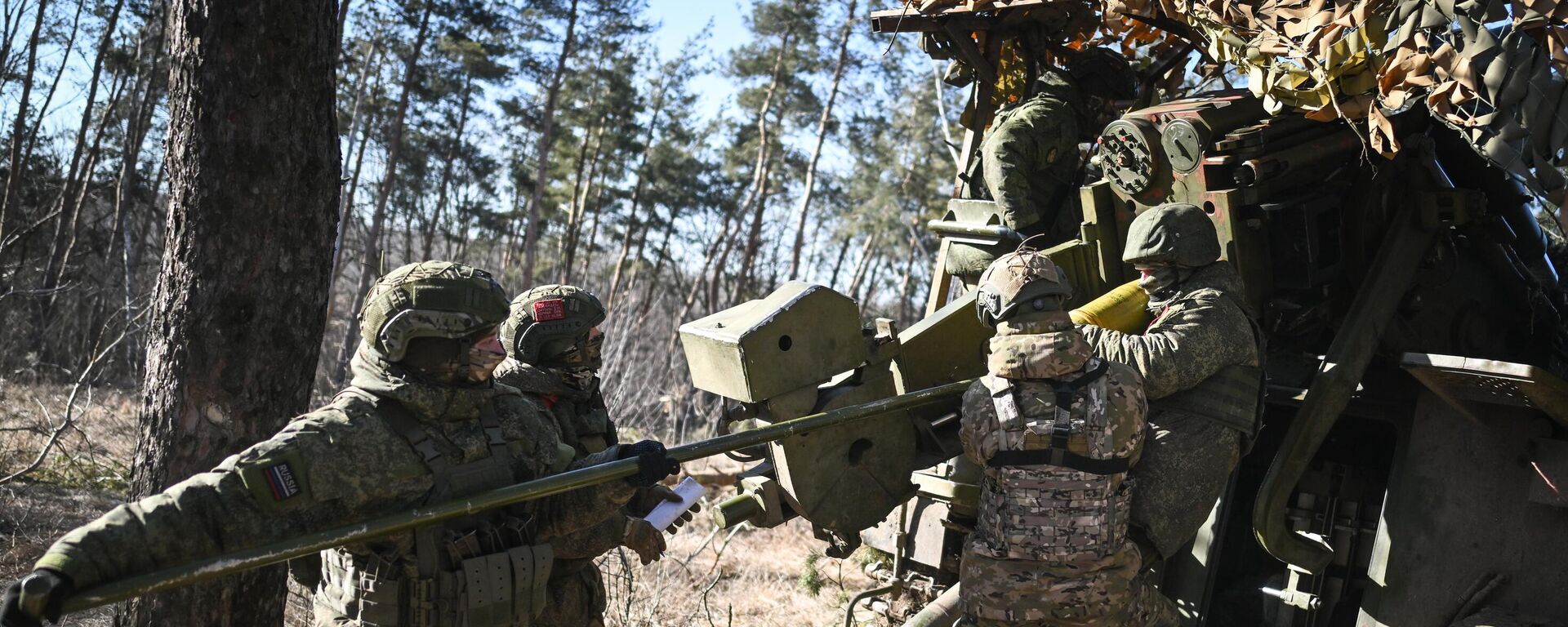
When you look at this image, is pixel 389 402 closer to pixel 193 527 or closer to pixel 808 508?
pixel 193 527

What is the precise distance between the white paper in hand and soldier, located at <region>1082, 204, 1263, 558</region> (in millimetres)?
1875

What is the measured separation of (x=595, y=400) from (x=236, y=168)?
5.29 feet

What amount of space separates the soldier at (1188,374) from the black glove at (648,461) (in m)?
2.03

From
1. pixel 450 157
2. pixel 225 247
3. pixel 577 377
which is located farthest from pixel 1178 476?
pixel 450 157

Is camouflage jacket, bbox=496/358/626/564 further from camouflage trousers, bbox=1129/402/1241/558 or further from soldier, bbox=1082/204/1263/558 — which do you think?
camouflage trousers, bbox=1129/402/1241/558

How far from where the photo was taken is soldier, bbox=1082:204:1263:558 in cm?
487

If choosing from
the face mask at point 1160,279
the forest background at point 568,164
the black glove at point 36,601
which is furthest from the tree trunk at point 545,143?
the black glove at point 36,601

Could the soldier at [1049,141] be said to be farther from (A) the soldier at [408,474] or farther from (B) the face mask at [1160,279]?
(A) the soldier at [408,474]

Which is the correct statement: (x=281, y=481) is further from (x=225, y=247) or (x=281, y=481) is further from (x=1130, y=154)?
(x=1130, y=154)

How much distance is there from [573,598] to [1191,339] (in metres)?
2.69

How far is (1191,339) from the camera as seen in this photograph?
486cm

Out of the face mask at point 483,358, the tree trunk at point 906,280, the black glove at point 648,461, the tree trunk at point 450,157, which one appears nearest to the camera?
the face mask at point 483,358

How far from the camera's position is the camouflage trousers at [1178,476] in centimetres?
497

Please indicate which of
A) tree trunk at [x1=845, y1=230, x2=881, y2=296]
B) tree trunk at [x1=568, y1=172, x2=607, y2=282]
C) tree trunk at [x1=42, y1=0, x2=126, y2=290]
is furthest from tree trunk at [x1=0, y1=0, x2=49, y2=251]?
tree trunk at [x1=845, y1=230, x2=881, y2=296]
